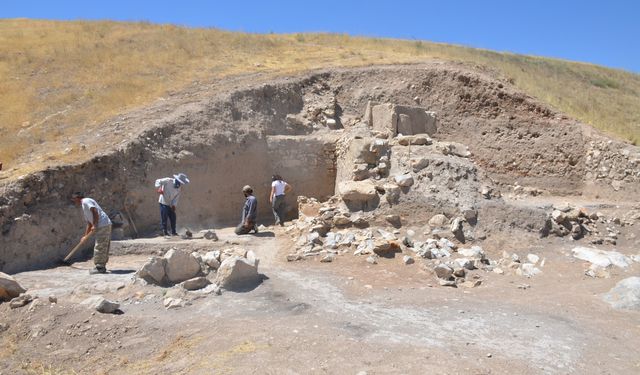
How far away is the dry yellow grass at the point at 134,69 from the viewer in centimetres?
1204

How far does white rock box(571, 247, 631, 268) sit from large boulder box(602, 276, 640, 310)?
1.28 metres

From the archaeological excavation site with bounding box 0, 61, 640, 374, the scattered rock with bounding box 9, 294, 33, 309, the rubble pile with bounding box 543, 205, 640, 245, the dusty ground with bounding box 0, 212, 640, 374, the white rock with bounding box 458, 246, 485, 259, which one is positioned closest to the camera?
the dusty ground with bounding box 0, 212, 640, 374

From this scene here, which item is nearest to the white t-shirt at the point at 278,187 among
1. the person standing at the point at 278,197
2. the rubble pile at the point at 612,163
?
the person standing at the point at 278,197

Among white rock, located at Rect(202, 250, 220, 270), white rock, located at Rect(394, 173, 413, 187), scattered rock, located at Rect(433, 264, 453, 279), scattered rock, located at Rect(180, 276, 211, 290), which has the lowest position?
scattered rock, located at Rect(180, 276, 211, 290)

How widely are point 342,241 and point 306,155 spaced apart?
4155 mm

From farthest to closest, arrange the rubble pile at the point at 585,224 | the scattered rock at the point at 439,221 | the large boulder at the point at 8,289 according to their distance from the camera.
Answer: the scattered rock at the point at 439,221 → the rubble pile at the point at 585,224 → the large boulder at the point at 8,289

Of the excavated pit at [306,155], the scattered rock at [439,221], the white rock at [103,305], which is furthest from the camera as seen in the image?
the excavated pit at [306,155]

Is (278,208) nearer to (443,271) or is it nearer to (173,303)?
(443,271)

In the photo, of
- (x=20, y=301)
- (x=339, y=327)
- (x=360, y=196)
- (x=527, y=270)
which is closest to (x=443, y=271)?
(x=527, y=270)

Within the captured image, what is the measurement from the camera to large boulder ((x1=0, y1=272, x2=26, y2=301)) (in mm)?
6467

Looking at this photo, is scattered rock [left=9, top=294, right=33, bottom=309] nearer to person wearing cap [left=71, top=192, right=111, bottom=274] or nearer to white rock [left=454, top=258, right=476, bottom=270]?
person wearing cap [left=71, top=192, right=111, bottom=274]

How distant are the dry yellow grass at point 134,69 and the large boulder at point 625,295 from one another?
7.43 meters

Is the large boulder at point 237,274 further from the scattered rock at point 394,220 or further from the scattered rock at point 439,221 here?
the scattered rock at point 439,221

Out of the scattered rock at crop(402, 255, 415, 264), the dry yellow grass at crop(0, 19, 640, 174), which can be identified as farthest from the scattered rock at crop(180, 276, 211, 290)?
the dry yellow grass at crop(0, 19, 640, 174)
